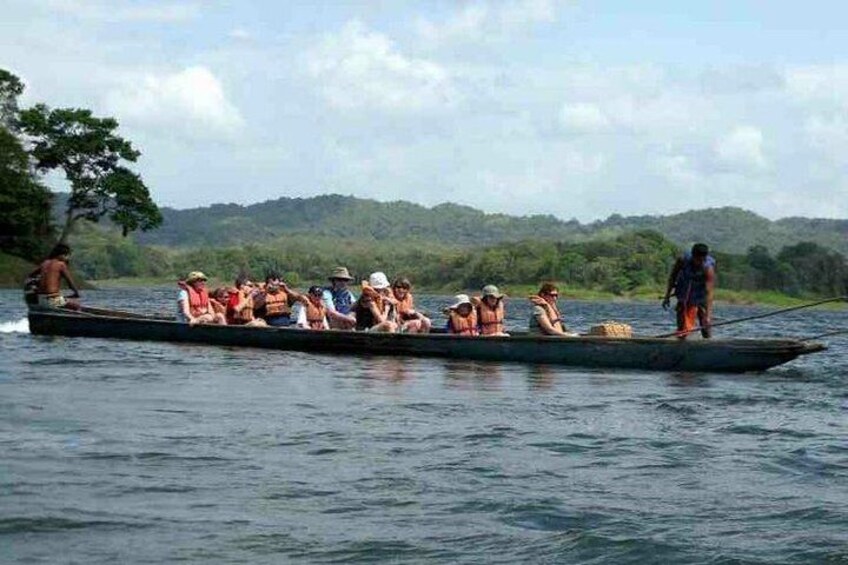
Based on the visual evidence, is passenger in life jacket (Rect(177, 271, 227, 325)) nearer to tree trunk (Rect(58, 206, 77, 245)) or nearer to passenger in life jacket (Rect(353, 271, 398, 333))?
passenger in life jacket (Rect(353, 271, 398, 333))

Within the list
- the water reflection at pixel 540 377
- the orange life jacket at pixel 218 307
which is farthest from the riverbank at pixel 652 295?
the water reflection at pixel 540 377

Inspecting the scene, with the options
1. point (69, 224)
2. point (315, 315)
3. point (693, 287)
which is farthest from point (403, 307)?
point (69, 224)

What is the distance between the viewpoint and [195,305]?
26.7m

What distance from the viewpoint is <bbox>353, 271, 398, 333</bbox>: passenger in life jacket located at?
2481 cm

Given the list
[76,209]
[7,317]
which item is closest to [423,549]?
[7,317]

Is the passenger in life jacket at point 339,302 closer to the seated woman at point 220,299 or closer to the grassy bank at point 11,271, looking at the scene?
the seated woman at point 220,299

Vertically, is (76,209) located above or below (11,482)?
above

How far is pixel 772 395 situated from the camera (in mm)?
19281

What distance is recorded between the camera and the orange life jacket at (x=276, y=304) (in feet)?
88.1

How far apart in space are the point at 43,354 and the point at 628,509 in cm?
1495

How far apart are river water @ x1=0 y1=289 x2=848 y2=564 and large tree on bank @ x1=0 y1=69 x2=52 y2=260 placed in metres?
52.1

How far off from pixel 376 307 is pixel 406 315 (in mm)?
991

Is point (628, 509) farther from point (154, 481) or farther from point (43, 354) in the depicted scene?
point (43, 354)

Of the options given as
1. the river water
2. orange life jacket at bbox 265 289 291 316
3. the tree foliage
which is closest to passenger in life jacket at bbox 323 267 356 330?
orange life jacket at bbox 265 289 291 316
